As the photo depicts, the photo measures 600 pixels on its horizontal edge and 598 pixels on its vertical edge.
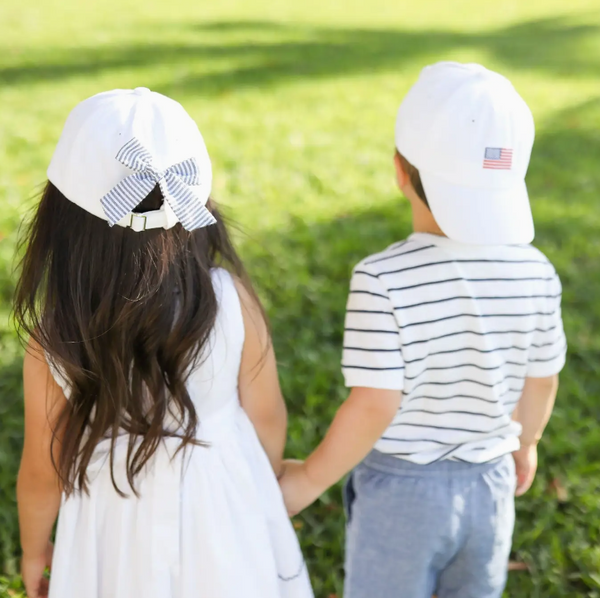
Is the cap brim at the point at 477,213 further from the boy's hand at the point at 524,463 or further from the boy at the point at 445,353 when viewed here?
the boy's hand at the point at 524,463

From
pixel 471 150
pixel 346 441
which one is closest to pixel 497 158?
pixel 471 150

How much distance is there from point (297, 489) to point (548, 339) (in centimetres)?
63

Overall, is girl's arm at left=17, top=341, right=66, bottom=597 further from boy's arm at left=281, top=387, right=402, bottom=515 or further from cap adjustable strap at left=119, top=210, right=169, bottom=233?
boy's arm at left=281, top=387, right=402, bottom=515

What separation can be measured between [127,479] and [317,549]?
0.95 m

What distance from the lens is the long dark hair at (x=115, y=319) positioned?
1300 millimetres

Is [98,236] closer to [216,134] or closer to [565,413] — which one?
[565,413]

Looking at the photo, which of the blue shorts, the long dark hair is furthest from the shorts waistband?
the long dark hair

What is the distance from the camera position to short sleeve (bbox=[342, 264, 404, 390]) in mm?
1403

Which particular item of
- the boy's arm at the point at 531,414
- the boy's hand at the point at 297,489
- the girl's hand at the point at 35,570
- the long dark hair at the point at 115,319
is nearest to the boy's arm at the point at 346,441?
the boy's hand at the point at 297,489

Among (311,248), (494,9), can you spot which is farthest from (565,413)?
(494,9)

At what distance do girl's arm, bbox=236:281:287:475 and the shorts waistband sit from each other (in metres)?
0.24

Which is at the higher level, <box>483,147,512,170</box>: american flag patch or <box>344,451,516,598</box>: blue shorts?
<box>483,147,512,170</box>: american flag patch

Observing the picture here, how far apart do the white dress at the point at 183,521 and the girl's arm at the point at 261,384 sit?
0.03 metres

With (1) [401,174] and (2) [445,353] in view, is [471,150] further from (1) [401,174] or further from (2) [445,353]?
(2) [445,353]
